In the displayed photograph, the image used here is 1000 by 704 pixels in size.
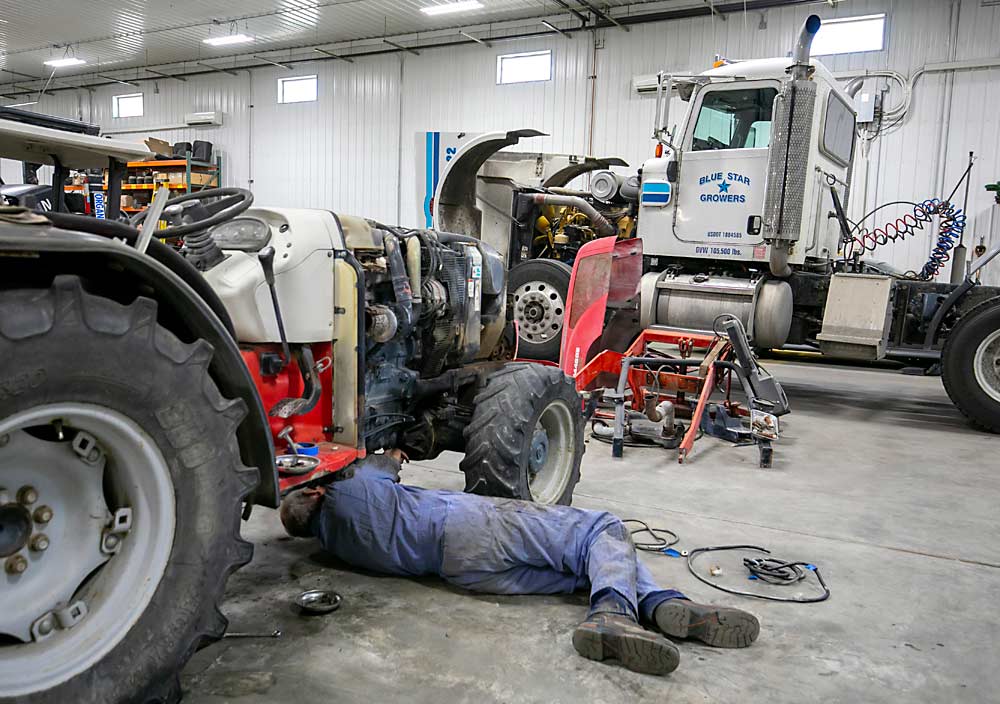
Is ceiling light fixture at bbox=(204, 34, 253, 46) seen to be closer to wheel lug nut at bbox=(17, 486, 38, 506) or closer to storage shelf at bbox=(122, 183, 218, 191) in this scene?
storage shelf at bbox=(122, 183, 218, 191)

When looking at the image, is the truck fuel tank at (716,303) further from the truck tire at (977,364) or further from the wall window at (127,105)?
the wall window at (127,105)

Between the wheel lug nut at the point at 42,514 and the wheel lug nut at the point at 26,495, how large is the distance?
0.02 m

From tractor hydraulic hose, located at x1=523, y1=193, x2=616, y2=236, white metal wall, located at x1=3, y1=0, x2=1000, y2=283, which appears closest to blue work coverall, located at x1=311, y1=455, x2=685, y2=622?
tractor hydraulic hose, located at x1=523, y1=193, x2=616, y2=236

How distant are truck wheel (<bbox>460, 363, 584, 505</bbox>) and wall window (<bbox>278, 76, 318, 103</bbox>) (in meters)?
14.0

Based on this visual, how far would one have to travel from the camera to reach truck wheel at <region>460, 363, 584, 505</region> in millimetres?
3566

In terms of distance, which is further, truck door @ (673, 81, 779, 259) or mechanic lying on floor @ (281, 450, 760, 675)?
truck door @ (673, 81, 779, 259)

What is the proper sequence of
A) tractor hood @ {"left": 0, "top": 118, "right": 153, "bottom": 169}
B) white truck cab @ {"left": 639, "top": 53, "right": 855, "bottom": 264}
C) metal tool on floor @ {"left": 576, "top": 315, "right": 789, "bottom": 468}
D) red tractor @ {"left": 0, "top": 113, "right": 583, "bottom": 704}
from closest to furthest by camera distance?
1. red tractor @ {"left": 0, "top": 113, "right": 583, "bottom": 704}
2. tractor hood @ {"left": 0, "top": 118, "right": 153, "bottom": 169}
3. metal tool on floor @ {"left": 576, "top": 315, "right": 789, "bottom": 468}
4. white truck cab @ {"left": 639, "top": 53, "right": 855, "bottom": 264}

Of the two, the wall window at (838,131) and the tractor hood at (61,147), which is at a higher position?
the wall window at (838,131)

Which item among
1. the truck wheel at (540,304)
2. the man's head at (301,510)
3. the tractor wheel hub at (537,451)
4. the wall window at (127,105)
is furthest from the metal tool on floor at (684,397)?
the wall window at (127,105)

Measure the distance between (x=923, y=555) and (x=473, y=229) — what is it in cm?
574

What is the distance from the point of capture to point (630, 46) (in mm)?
12852

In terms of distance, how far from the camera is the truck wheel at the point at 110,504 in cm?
166

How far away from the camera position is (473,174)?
8.19 metres

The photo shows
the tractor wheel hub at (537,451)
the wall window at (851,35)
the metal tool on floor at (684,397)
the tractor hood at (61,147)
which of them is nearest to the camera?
the tractor hood at (61,147)
